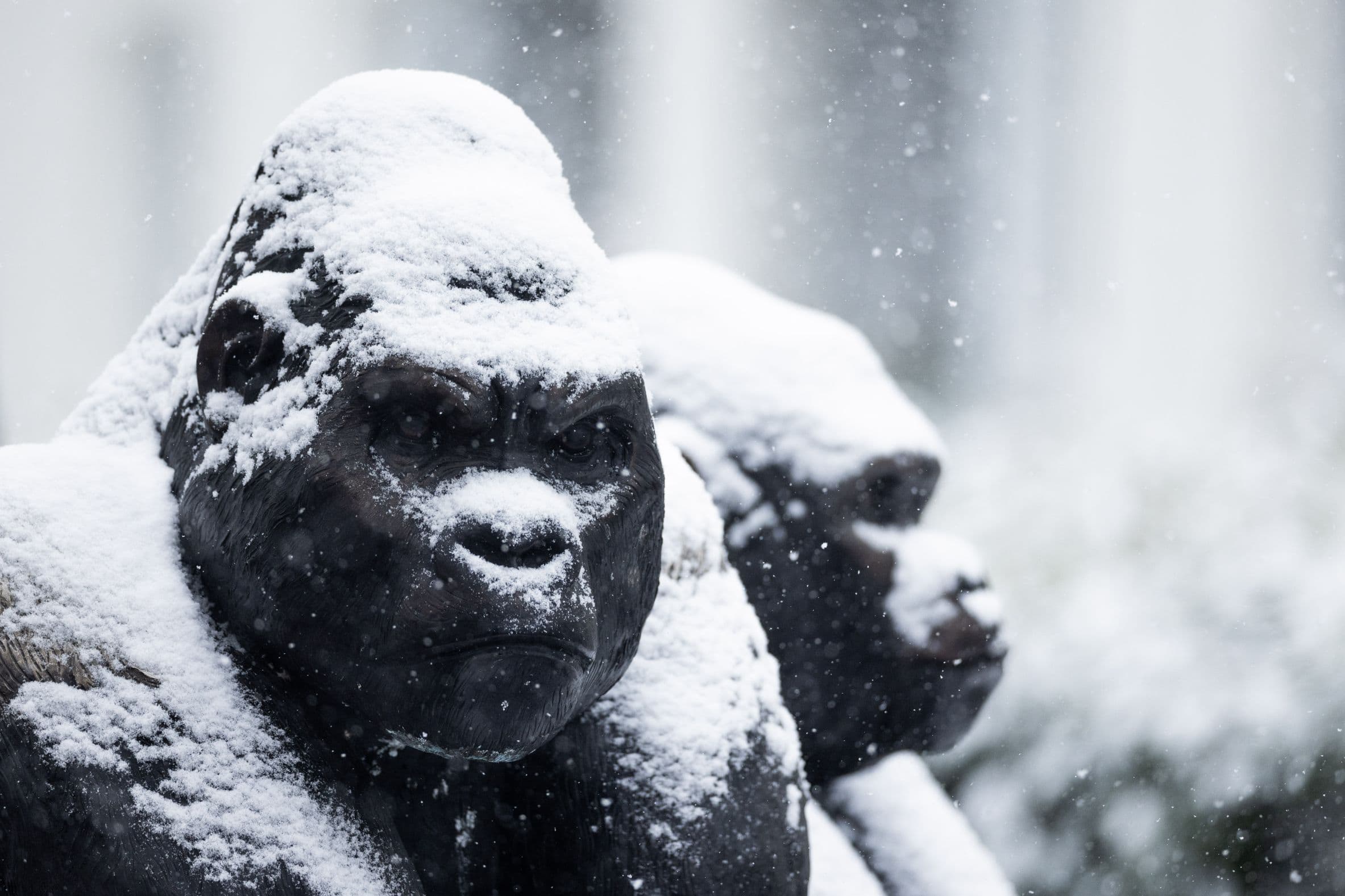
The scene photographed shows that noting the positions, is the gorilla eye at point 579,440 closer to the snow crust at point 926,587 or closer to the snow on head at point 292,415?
the snow on head at point 292,415

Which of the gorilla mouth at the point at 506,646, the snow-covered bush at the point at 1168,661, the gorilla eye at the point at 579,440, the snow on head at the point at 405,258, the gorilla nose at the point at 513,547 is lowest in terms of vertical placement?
the snow-covered bush at the point at 1168,661

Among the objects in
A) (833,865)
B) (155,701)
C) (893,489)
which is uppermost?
(155,701)

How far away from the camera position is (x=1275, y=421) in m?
5.22

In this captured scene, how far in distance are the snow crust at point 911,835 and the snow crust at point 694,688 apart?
1.52 feet

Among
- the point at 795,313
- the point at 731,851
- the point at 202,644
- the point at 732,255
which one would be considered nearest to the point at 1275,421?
the point at 732,255

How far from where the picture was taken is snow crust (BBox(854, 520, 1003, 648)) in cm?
203

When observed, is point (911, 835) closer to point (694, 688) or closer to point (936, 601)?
point (936, 601)

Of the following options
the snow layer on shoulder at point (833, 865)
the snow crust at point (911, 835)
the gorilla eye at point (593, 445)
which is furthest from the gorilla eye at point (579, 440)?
the snow crust at point (911, 835)

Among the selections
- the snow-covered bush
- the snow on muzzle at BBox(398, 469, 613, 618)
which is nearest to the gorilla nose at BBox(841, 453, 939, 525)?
the snow on muzzle at BBox(398, 469, 613, 618)

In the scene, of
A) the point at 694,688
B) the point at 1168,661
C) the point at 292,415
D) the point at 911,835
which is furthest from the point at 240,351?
the point at 1168,661

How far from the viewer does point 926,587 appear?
204cm

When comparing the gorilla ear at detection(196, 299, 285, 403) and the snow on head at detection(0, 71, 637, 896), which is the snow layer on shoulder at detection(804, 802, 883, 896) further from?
the gorilla ear at detection(196, 299, 285, 403)

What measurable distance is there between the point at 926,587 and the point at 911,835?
1.03ft

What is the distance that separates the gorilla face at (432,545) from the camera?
118 cm
